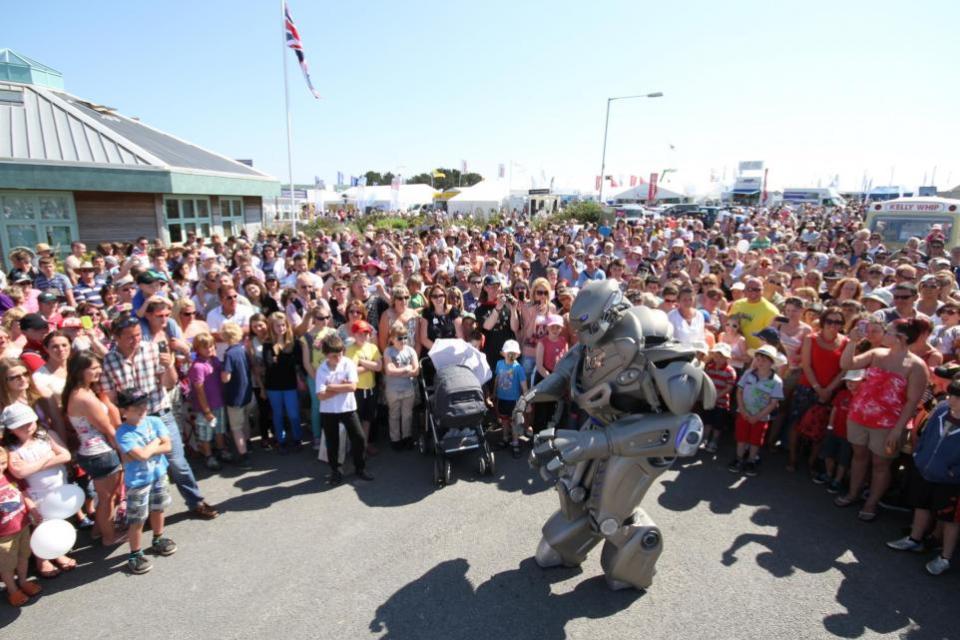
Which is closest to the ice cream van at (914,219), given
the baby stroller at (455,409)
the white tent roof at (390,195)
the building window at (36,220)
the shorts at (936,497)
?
the shorts at (936,497)

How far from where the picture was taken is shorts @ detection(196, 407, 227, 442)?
5.20 metres

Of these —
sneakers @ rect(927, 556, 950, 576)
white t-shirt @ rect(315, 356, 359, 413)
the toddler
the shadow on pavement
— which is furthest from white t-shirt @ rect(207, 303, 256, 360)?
sneakers @ rect(927, 556, 950, 576)

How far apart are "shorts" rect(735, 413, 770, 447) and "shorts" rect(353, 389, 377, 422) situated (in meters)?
3.94

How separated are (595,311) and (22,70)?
23694 millimetres

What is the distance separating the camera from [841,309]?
5.08 meters

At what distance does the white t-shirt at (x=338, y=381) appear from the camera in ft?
16.0

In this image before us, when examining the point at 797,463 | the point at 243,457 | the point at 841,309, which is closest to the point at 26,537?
the point at 243,457

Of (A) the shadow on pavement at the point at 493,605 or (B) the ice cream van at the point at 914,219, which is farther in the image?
(B) the ice cream van at the point at 914,219

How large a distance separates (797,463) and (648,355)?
346 centimetres

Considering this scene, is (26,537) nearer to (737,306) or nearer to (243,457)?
(243,457)

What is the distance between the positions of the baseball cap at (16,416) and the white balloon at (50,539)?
28.0 inches

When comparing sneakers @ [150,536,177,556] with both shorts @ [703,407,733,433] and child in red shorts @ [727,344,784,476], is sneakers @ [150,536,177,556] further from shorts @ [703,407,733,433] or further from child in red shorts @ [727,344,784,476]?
shorts @ [703,407,733,433]

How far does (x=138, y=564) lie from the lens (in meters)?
3.74

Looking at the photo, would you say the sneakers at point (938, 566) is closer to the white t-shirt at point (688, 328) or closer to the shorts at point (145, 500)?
the white t-shirt at point (688, 328)
